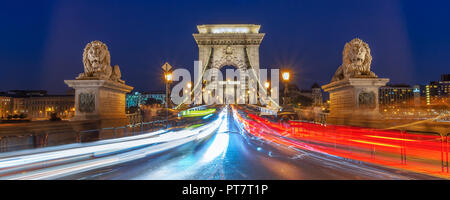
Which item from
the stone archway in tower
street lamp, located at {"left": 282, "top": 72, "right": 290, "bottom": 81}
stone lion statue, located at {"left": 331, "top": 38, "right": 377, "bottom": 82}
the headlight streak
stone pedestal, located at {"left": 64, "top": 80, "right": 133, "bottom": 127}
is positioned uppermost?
the stone archway in tower

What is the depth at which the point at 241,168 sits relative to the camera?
6.54m

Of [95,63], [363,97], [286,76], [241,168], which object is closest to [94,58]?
[95,63]

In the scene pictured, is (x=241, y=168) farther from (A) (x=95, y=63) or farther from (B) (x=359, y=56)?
(A) (x=95, y=63)

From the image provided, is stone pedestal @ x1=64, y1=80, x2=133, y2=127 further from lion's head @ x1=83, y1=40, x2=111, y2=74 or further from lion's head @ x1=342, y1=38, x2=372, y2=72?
lion's head @ x1=342, y1=38, x2=372, y2=72

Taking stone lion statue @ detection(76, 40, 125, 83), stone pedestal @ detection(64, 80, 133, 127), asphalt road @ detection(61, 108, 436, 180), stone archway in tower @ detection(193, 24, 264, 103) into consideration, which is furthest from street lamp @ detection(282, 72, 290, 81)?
stone archway in tower @ detection(193, 24, 264, 103)

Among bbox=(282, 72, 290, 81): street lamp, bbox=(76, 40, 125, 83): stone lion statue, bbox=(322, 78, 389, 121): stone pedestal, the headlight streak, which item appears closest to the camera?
the headlight streak

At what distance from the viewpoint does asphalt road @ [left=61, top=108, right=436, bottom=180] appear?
5.71 m

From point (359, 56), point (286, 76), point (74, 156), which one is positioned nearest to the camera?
point (74, 156)

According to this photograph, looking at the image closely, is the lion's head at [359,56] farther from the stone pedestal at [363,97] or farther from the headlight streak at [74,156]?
the headlight streak at [74,156]

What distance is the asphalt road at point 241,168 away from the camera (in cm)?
571

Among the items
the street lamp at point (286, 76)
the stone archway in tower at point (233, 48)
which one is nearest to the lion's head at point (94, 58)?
the street lamp at point (286, 76)
